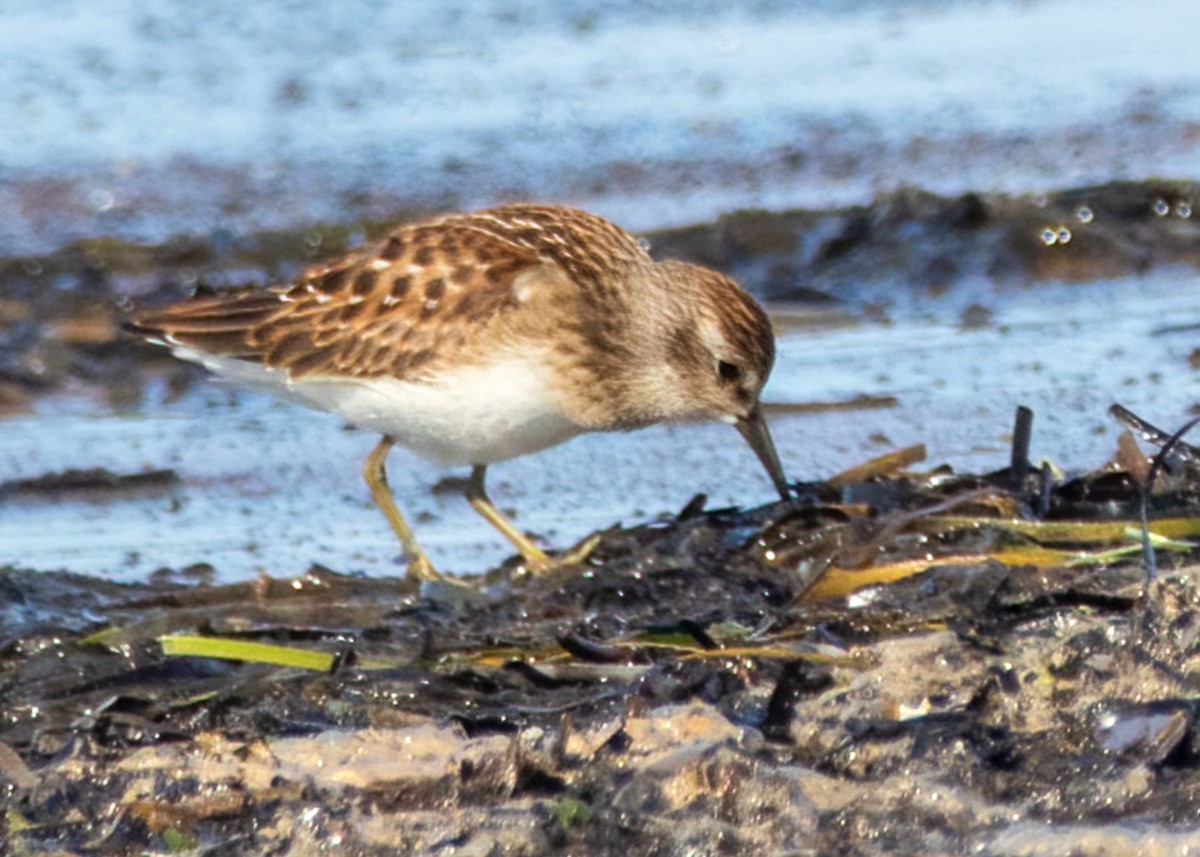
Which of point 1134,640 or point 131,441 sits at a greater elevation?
point 1134,640

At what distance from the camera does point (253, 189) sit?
8.55 m

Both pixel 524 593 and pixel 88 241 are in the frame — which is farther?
pixel 88 241

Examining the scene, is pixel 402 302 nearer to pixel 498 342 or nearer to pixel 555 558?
pixel 498 342

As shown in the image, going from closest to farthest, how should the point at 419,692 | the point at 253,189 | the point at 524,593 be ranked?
the point at 419,692
the point at 524,593
the point at 253,189

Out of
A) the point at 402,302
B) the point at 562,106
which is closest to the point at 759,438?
the point at 402,302

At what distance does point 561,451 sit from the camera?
5633 mm

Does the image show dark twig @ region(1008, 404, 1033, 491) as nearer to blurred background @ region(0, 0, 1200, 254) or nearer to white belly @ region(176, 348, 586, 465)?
white belly @ region(176, 348, 586, 465)

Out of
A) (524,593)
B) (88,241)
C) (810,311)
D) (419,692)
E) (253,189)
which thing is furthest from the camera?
(253,189)

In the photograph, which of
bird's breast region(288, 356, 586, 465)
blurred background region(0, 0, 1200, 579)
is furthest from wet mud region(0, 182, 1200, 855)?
blurred background region(0, 0, 1200, 579)

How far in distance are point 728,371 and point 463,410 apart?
70 cm

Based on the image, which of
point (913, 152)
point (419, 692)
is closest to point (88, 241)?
point (913, 152)

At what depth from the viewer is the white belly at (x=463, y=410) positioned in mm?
4461

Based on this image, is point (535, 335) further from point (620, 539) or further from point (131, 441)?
point (131, 441)

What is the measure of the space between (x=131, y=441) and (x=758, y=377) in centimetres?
217
